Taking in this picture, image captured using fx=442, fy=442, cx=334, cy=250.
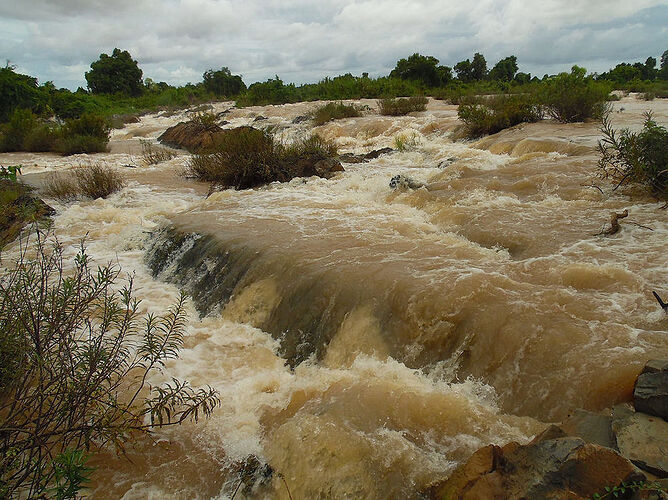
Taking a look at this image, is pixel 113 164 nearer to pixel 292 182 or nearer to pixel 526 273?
pixel 292 182

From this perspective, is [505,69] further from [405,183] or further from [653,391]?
[653,391]

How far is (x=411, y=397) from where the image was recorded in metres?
3.23

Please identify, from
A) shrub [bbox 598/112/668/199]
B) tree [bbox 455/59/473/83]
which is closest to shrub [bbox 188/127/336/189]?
shrub [bbox 598/112/668/199]

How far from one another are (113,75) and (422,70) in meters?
35.2

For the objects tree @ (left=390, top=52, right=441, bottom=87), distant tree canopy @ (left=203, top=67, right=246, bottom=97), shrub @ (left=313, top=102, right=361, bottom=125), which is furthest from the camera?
distant tree canopy @ (left=203, top=67, right=246, bottom=97)

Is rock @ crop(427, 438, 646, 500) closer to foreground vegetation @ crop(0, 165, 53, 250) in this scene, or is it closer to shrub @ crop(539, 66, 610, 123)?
foreground vegetation @ crop(0, 165, 53, 250)

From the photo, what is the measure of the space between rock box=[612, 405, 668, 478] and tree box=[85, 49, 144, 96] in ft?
173

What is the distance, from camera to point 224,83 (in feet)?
141

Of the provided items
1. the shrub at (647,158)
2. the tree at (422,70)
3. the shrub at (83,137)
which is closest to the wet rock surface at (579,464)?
the shrub at (647,158)

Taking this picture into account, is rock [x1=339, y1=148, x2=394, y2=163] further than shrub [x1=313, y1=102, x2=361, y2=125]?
No

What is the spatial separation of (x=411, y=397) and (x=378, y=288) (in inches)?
52.6

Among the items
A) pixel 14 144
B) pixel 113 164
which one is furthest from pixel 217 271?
pixel 14 144

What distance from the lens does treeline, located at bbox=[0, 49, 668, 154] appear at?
1738 centimetres

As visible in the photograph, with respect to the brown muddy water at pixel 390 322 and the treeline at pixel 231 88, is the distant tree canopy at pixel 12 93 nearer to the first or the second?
the treeline at pixel 231 88
